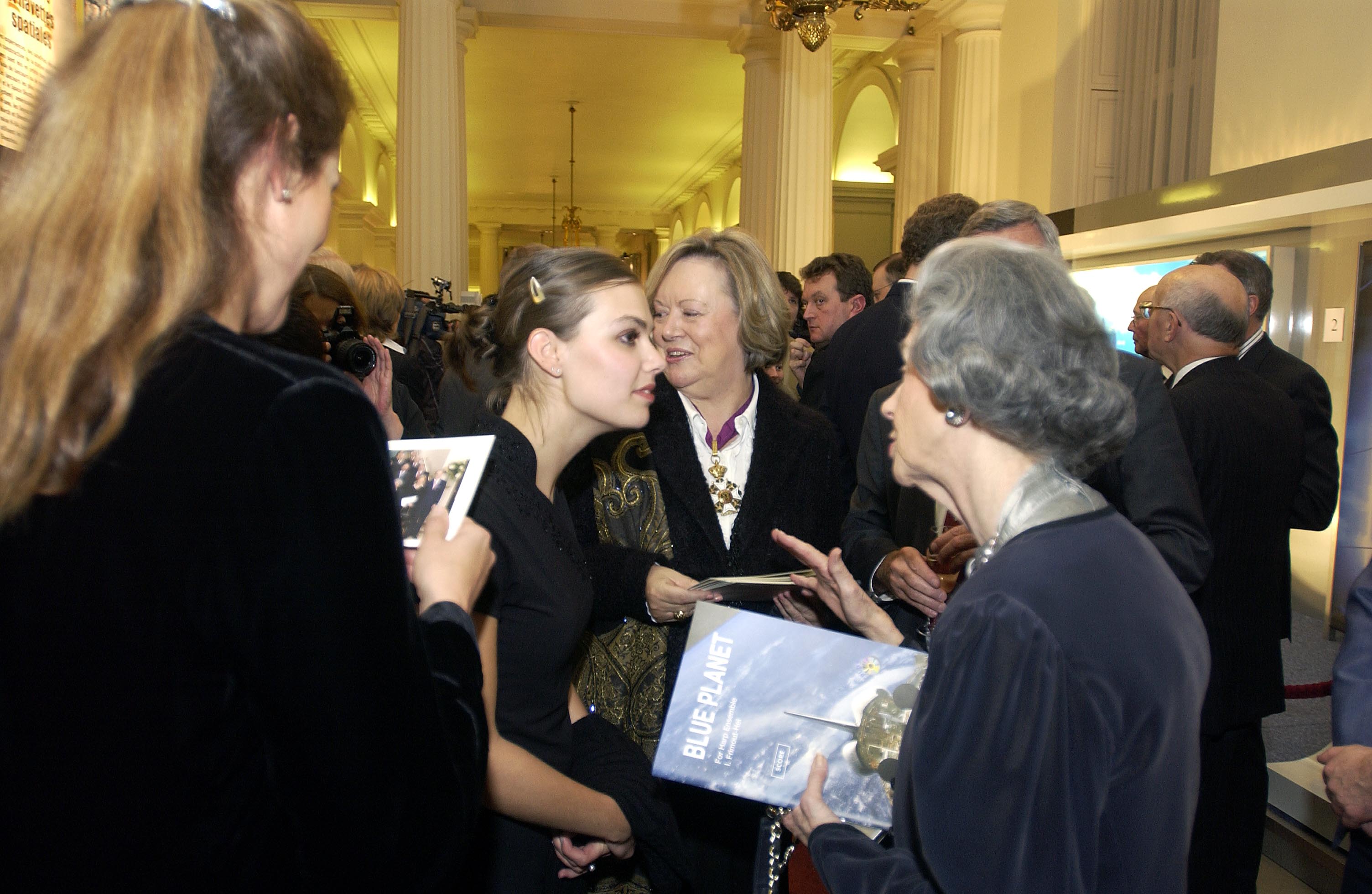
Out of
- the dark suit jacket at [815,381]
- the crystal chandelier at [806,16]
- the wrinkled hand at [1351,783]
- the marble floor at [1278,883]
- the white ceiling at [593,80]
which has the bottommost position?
the marble floor at [1278,883]

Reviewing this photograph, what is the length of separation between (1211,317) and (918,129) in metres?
8.21

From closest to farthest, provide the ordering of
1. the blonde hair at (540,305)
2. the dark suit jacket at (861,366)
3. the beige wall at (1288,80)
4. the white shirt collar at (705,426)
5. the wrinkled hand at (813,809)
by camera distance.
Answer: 1. the wrinkled hand at (813,809)
2. the blonde hair at (540,305)
3. the white shirt collar at (705,426)
4. the dark suit jacket at (861,366)
5. the beige wall at (1288,80)

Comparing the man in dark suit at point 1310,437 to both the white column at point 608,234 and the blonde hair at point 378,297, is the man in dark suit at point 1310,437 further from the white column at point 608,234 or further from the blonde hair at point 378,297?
the white column at point 608,234

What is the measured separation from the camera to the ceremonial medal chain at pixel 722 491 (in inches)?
96.9

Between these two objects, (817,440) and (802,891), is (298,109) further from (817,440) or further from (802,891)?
(817,440)

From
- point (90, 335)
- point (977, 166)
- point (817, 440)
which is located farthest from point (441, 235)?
point (90, 335)

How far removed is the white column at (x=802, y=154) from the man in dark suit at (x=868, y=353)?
18.6 feet

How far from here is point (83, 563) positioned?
30.3 inches

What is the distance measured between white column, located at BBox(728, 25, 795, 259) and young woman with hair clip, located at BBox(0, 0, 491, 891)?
9.92m

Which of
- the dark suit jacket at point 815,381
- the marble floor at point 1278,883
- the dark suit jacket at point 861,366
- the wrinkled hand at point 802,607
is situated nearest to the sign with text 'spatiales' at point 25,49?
the wrinkled hand at point 802,607

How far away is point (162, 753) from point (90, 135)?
0.53 metres

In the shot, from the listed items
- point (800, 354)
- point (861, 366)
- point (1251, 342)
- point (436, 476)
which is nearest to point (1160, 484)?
point (436, 476)

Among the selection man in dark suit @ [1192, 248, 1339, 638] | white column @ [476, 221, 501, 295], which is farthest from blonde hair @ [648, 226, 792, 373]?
white column @ [476, 221, 501, 295]

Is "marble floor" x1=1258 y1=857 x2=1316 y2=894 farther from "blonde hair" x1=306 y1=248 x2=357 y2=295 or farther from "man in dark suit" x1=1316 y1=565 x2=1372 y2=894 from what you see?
"blonde hair" x1=306 y1=248 x2=357 y2=295
